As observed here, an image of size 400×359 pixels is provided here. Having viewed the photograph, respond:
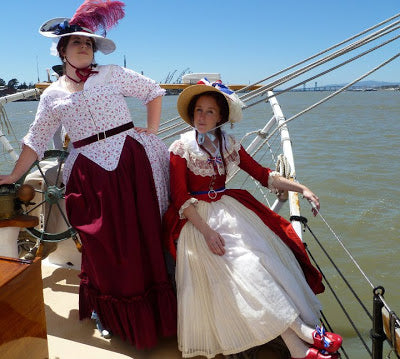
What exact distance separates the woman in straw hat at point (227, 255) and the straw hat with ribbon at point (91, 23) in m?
0.43

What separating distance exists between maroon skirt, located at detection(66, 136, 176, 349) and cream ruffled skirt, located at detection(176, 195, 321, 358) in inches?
5.2

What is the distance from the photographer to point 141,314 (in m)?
1.80

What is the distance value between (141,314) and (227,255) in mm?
440

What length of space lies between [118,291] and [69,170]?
0.55 metres

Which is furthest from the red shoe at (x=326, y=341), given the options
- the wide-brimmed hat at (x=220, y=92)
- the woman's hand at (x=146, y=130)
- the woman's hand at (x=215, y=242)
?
the woman's hand at (x=146, y=130)

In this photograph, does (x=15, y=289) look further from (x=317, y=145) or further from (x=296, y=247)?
(x=317, y=145)

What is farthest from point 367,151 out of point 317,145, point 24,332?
point 24,332

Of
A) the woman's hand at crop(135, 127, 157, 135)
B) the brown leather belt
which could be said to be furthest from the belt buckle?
the woman's hand at crop(135, 127, 157, 135)

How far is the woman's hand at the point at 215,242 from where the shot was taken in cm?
170

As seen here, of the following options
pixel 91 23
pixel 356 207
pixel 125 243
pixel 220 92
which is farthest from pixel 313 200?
pixel 356 207

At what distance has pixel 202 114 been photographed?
1.95 metres

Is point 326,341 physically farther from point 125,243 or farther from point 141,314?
point 125,243

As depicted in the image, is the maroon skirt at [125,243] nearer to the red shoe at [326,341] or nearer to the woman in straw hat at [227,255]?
the woman in straw hat at [227,255]

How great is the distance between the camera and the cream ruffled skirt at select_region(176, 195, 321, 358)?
157 cm
